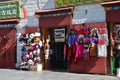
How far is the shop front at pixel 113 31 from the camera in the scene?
46.4 feet

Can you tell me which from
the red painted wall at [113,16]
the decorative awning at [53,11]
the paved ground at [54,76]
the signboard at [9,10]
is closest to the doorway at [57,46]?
the decorative awning at [53,11]

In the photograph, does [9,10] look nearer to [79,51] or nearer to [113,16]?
[79,51]

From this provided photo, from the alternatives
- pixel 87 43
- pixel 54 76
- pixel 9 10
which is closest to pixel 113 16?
pixel 87 43

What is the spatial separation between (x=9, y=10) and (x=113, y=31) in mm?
6519

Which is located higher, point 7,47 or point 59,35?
point 59,35

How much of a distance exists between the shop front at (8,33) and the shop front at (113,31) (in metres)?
5.65

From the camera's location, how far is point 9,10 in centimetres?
1836

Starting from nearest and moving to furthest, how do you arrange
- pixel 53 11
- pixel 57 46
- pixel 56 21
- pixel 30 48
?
pixel 53 11
pixel 56 21
pixel 30 48
pixel 57 46

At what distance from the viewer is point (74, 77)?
14.0 meters

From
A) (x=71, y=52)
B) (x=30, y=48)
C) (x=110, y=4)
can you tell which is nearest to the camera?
(x=110, y=4)

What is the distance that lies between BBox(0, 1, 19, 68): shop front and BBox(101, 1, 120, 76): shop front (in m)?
5.65

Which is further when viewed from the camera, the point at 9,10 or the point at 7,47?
the point at 7,47

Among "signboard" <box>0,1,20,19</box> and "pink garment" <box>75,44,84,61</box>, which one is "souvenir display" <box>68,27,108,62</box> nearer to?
"pink garment" <box>75,44,84,61</box>

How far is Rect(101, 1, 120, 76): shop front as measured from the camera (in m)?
14.1
